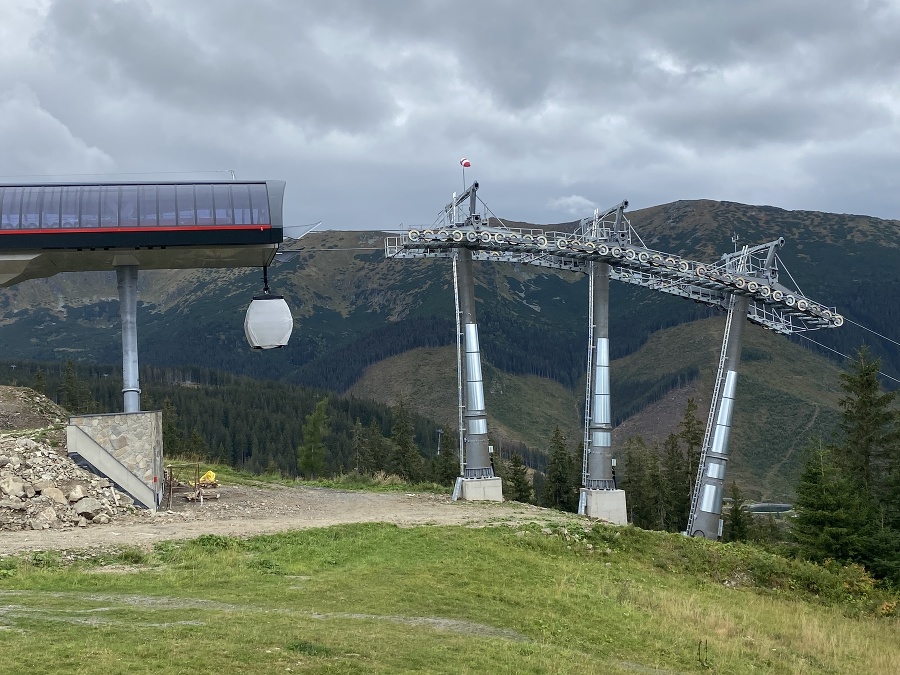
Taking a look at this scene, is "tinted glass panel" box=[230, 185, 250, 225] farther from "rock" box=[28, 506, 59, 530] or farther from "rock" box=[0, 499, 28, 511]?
"rock" box=[0, 499, 28, 511]

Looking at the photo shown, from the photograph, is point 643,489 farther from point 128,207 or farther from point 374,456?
point 128,207

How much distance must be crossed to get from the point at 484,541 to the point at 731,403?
20635 mm

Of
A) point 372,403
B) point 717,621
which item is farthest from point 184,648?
point 372,403

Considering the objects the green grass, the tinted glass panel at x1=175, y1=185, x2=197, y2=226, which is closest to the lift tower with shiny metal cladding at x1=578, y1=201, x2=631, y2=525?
the green grass

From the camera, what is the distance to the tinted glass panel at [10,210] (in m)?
30.1

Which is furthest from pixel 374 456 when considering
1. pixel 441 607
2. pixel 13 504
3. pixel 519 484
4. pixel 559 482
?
pixel 441 607

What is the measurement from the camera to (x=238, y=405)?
Result: 527 feet

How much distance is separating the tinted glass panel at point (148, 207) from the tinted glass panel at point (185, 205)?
920 millimetres

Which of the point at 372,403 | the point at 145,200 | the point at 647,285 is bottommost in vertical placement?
the point at 372,403

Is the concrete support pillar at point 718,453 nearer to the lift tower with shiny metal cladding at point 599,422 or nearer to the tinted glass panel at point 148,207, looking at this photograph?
the lift tower with shiny metal cladding at point 599,422

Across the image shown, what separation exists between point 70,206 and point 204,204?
493 centimetres

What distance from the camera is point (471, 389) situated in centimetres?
3806

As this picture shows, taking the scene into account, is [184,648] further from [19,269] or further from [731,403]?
[731,403]

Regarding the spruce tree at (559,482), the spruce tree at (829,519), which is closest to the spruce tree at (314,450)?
the spruce tree at (559,482)
